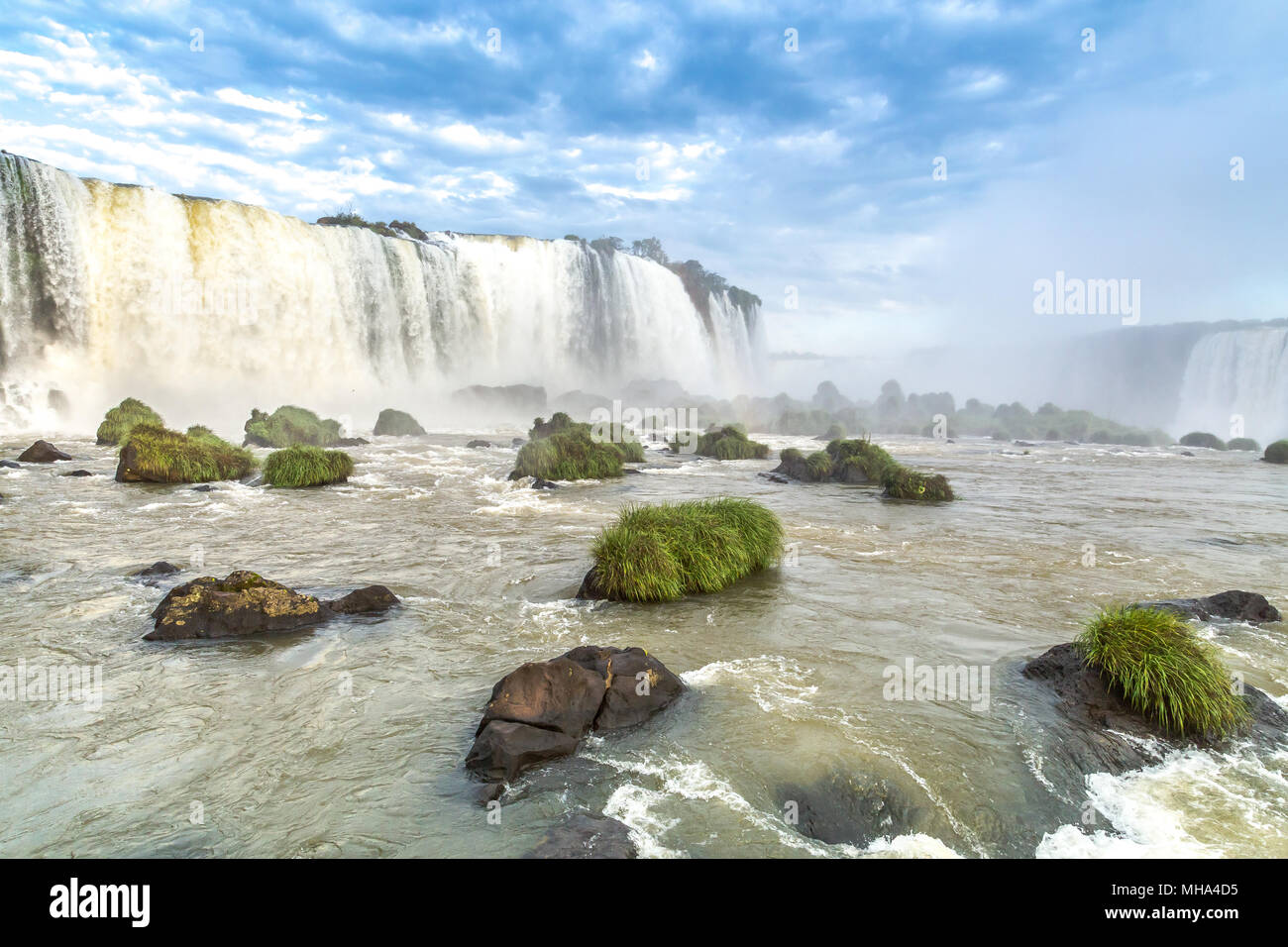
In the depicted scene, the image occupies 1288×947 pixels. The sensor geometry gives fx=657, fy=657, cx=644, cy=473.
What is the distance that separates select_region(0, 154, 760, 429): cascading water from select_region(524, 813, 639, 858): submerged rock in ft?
146

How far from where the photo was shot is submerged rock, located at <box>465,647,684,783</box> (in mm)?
5852

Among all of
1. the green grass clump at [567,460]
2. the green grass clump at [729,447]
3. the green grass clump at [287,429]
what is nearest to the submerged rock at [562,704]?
the green grass clump at [567,460]

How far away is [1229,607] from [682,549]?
851 cm

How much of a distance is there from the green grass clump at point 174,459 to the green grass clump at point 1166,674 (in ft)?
83.5

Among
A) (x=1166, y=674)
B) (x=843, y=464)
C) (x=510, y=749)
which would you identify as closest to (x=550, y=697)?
(x=510, y=749)

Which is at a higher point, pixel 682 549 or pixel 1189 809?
pixel 682 549

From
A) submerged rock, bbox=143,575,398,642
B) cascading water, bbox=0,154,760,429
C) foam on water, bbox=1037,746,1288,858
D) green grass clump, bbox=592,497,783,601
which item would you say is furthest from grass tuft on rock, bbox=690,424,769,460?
foam on water, bbox=1037,746,1288,858

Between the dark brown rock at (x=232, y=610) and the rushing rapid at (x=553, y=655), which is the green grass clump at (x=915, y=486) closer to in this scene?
the rushing rapid at (x=553, y=655)

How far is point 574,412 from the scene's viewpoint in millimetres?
66312

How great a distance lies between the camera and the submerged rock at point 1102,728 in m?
6.20

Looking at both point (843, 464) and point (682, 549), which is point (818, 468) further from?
point (682, 549)

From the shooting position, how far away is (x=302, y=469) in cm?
2255

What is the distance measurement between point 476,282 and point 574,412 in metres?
15.5
